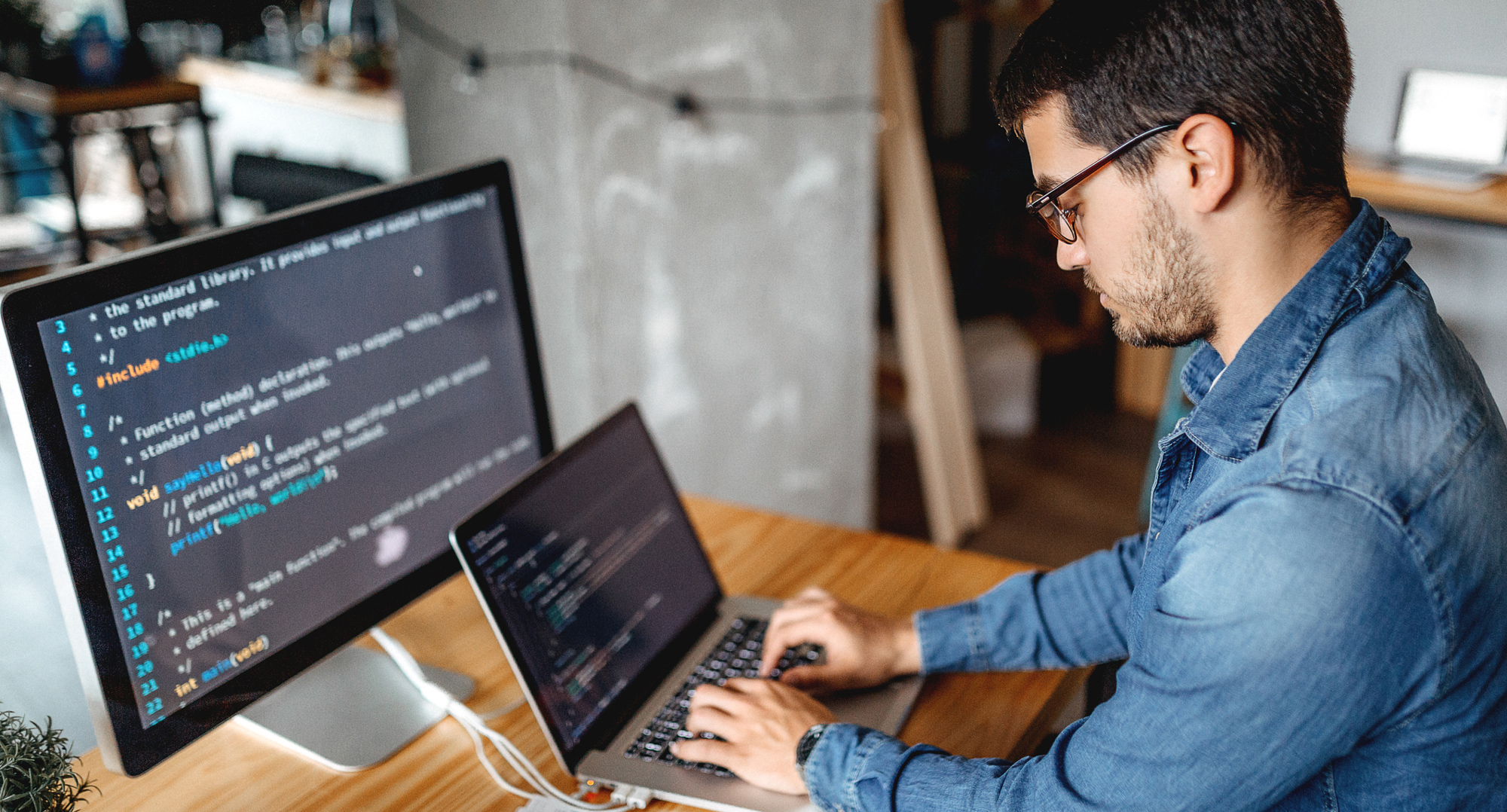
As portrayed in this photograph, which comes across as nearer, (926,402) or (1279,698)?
(1279,698)

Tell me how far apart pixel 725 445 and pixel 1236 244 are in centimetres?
170

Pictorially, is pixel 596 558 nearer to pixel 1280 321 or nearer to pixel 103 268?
pixel 103 268

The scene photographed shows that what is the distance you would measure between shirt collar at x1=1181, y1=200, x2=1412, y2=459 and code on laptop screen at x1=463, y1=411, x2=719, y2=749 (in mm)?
548

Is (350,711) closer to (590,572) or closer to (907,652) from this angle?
(590,572)

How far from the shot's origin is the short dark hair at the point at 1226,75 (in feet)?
2.60

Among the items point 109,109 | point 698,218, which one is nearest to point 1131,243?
point 698,218

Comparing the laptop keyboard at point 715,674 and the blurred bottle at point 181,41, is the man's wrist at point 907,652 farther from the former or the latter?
the blurred bottle at point 181,41

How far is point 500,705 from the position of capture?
110 centimetres

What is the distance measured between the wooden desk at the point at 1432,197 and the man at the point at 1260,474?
149cm

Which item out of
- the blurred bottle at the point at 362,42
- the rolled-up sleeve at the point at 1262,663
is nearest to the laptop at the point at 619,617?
the rolled-up sleeve at the point at 1262,663

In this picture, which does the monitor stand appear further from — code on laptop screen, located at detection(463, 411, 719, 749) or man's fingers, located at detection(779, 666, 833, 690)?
man's fingers, located at detection(779, 666, 833, 690)

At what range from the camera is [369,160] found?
11.7ft

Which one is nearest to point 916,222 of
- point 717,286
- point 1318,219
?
point 717,286

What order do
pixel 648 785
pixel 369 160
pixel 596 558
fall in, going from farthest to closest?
pixel 369 160
pixel 596 558
pixel 648 785
